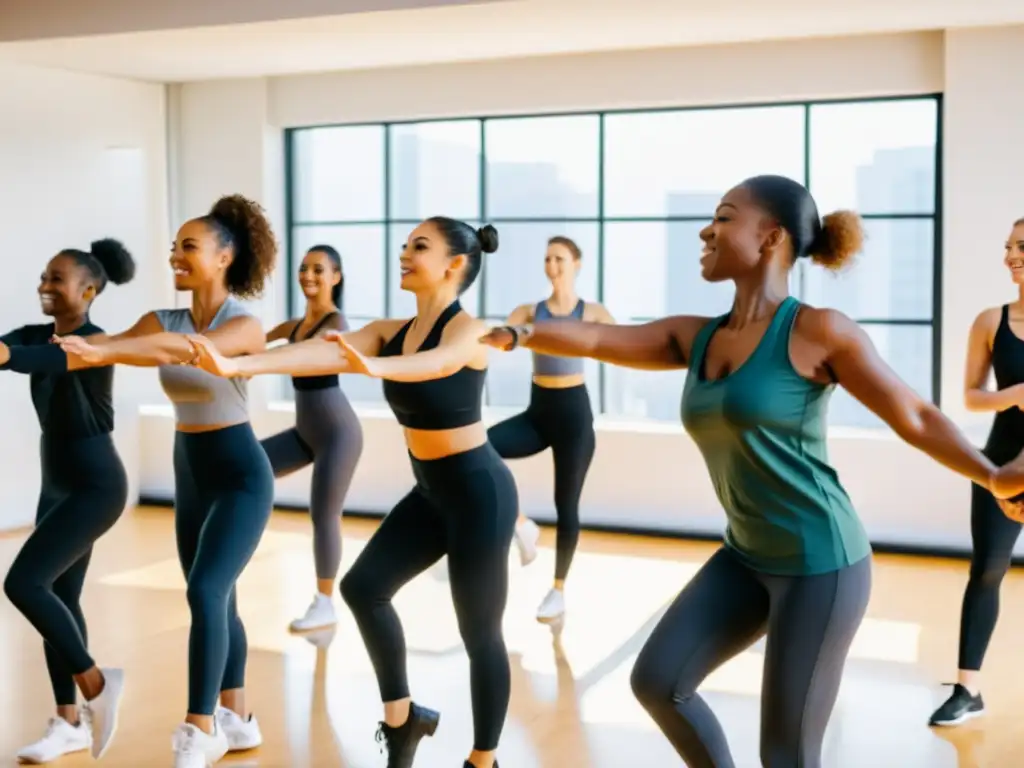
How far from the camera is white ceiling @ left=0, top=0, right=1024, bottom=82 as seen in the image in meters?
5.58

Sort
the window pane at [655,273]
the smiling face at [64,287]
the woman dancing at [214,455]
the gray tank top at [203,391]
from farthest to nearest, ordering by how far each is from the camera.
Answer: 1. the window pane at [655,273]
2. the smiling face at [64,287]
3. the gray tank top at [203,391]
4. the woman dancing at [214,455]

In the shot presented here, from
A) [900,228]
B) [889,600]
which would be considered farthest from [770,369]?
[900,228]

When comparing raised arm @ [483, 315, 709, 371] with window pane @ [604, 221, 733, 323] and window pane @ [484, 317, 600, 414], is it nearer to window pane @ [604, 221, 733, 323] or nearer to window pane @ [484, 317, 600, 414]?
window pane @ [604, 221, 733, 323]

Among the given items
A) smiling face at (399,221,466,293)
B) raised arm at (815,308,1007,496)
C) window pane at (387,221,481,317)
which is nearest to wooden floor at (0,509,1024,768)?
smiling face at (399,221,466,293)

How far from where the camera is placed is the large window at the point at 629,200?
7.11 metres

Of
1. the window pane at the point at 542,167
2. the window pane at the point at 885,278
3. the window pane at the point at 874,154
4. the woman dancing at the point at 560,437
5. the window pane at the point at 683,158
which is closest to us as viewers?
the woman dancing at the point at 560,437

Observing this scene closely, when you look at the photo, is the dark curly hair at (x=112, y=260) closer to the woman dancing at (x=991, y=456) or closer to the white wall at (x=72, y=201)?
the woman dancing at (x=991, y=456)

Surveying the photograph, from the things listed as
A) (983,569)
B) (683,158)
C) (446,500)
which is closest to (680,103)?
(683,158)

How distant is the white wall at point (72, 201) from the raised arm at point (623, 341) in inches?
200

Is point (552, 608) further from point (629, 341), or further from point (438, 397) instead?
point (629, 341)

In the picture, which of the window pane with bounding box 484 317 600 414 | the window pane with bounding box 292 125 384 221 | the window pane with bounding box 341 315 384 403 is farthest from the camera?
the window pane with bounding box 341 315 384 403

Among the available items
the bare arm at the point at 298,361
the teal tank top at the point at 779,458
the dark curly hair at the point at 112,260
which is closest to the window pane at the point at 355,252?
the dark curly hair at the point at 112,260

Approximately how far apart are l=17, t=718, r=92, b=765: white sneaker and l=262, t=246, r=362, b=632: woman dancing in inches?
54.8

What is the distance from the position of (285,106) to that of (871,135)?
3.35 metres
